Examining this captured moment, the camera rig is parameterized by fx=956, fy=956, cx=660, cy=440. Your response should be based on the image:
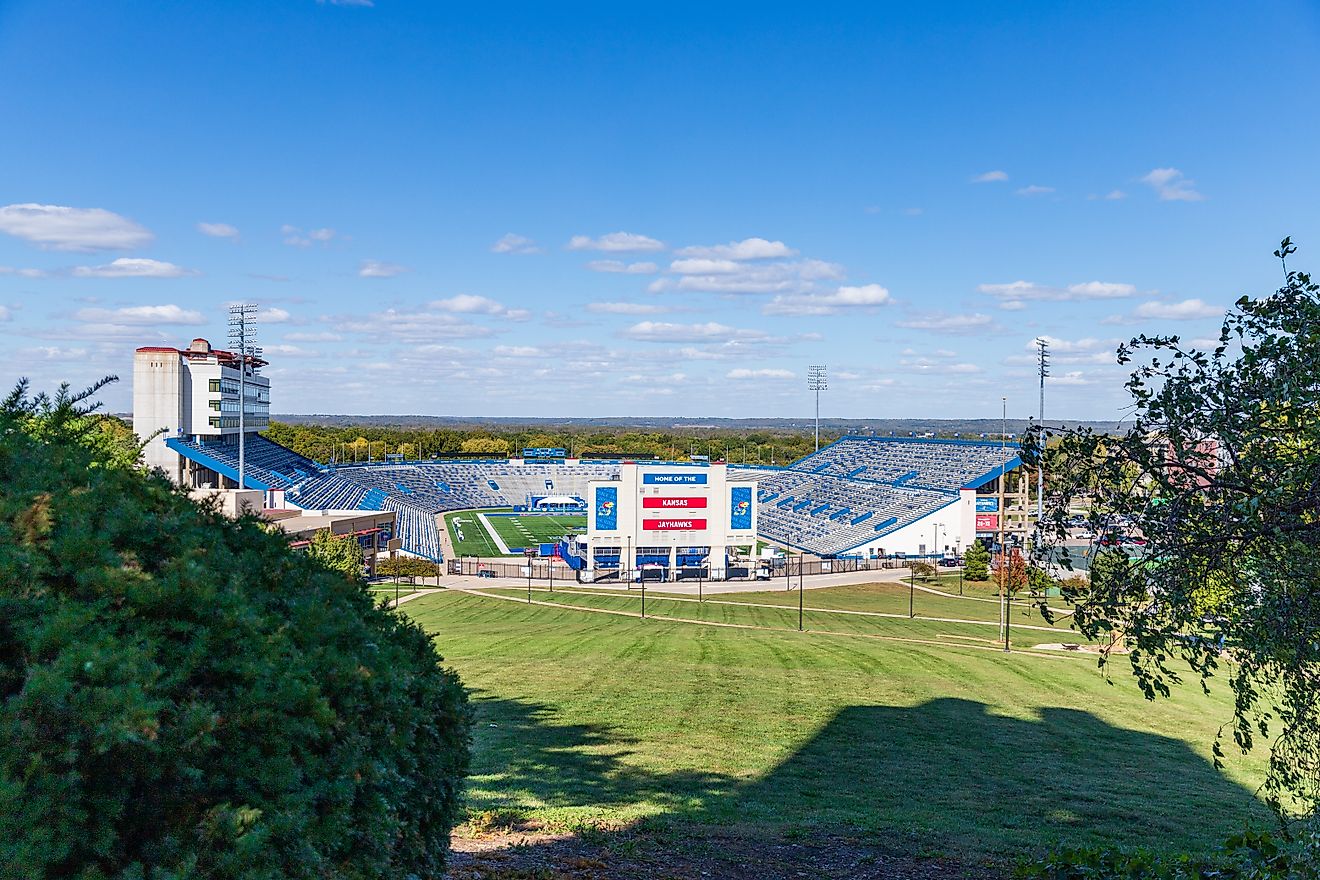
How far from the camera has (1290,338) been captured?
733cm

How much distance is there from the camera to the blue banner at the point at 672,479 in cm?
6288

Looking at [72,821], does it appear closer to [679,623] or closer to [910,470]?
[679,623]

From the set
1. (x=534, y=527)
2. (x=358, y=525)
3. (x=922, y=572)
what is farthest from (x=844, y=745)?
(x=534, y=527)

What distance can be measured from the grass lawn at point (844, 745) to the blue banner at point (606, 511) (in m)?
30.7

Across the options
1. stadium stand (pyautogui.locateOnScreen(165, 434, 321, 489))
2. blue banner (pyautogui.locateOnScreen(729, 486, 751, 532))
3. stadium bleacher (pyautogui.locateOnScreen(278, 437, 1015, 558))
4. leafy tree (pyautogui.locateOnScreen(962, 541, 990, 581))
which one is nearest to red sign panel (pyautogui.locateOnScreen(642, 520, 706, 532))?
blue banner (pyautogui.locateOnScreen(729, 486, 751, 532))

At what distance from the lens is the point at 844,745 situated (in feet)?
52.7

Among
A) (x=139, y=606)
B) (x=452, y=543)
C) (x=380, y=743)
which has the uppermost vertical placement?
(x=139, y=606)

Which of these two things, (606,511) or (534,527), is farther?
(534,527)

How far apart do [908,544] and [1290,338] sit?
70.3 m

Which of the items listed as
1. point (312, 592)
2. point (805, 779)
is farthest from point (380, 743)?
point (805, 779)

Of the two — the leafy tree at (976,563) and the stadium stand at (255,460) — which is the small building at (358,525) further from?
the leafy tree at (976,563)

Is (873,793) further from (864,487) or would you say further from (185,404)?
(864,487)

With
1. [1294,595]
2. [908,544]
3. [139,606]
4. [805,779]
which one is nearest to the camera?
[139,606]

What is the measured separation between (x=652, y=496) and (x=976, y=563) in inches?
859
